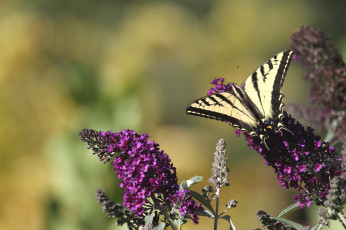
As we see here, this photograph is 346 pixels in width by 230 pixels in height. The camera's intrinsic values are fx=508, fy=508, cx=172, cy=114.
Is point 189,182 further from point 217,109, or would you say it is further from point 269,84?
point 269,84

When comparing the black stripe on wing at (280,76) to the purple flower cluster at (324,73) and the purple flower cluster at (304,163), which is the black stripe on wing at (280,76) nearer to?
the purple flower cluster at (304,163)

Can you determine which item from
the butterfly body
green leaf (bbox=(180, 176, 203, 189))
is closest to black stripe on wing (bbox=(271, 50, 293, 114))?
the butterfly body

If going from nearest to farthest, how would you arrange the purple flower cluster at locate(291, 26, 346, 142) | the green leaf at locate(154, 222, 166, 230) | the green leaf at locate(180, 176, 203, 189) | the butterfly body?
the green leaf at locate(154, 222, 166, 230) < the green leaf at locate(180, 176, 203, 189) < the butterfly body < the purple flower cluster at locate(291, 26, 346, 142)

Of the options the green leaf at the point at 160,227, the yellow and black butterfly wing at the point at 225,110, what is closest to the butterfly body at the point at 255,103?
the yellow and black butterfly wing at the point at 225,110

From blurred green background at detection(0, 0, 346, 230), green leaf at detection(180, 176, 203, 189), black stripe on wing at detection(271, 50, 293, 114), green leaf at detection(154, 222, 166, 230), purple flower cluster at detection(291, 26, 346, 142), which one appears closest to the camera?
green leaf at detection(154, 222, 166, 230)

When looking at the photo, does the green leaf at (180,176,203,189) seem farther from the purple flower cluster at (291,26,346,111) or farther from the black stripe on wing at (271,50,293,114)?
the purple flower cluster at (291,26,346,111)

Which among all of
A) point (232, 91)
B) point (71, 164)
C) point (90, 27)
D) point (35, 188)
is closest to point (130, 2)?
point (90, 27)
